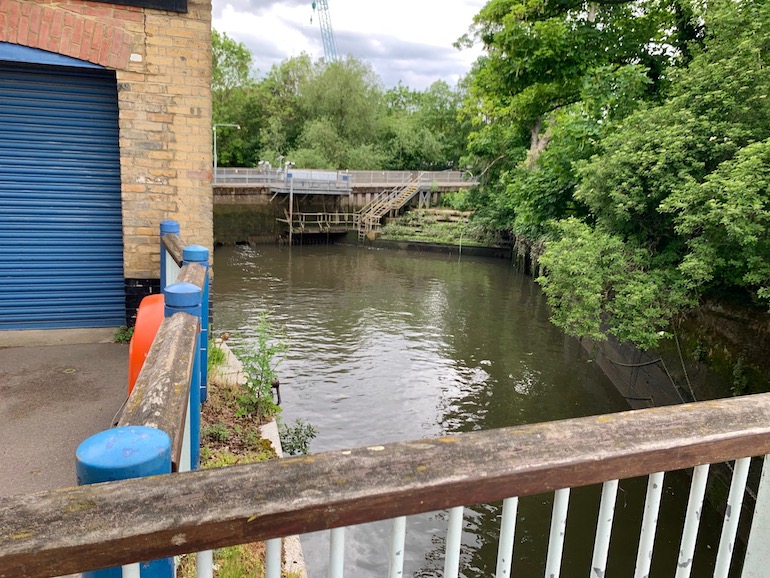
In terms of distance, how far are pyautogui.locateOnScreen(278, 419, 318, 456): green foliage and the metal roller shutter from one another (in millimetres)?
2489

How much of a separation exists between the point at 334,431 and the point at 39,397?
4.47 metres

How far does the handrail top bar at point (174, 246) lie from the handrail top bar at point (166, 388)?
1.90 m

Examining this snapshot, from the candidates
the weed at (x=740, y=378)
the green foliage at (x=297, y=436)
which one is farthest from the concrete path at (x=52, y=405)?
the weed at (x=740, y=378)

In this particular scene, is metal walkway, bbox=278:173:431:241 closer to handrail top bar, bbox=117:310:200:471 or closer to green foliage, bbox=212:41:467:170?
green foliage, bbox=212:41:467:170

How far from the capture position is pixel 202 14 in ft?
17.3

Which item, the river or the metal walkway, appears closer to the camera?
the river

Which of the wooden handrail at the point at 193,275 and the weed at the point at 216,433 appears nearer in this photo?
the wooden handrail at the point at 193,275

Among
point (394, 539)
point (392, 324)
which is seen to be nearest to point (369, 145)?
point (392, 324)

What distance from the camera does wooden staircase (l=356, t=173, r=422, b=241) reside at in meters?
30.3

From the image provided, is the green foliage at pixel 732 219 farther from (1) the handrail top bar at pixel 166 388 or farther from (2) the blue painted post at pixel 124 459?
(2) the blue painted post at pixel 124 459

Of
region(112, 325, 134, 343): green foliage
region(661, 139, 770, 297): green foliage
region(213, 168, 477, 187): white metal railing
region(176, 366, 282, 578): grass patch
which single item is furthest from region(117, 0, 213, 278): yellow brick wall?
region(213, 168, 477, 187): white metal railing

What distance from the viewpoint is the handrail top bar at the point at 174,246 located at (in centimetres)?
412

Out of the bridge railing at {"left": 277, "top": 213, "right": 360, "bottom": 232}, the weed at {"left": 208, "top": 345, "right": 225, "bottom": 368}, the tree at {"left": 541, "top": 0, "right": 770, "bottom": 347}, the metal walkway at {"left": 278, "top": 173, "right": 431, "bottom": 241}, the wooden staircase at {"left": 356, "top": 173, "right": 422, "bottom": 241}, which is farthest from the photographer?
the wooden staircase at {"left": 356, "top": 173, "right": 422, "bottom": 241}

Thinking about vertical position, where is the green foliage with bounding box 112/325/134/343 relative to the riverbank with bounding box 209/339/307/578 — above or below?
above
